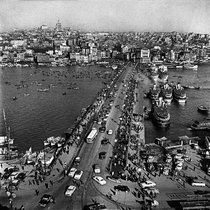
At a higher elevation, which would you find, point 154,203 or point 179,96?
point 154,203

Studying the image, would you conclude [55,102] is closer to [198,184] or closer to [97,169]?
[97,169]

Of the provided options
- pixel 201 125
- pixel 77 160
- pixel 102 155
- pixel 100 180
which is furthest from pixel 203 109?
pixel 100 180

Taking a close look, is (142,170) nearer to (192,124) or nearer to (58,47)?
(192,124)

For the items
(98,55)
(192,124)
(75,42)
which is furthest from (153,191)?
(75,42)

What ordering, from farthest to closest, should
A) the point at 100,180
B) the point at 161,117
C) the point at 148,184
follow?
1. the point at 161,117
2. the point at 100,180
3. the point at 148,184

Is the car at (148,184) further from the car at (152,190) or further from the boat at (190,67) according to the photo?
the boat at (190,67)

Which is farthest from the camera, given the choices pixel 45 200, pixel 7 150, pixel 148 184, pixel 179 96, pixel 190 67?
pixel 190 67

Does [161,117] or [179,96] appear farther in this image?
[179,96]
